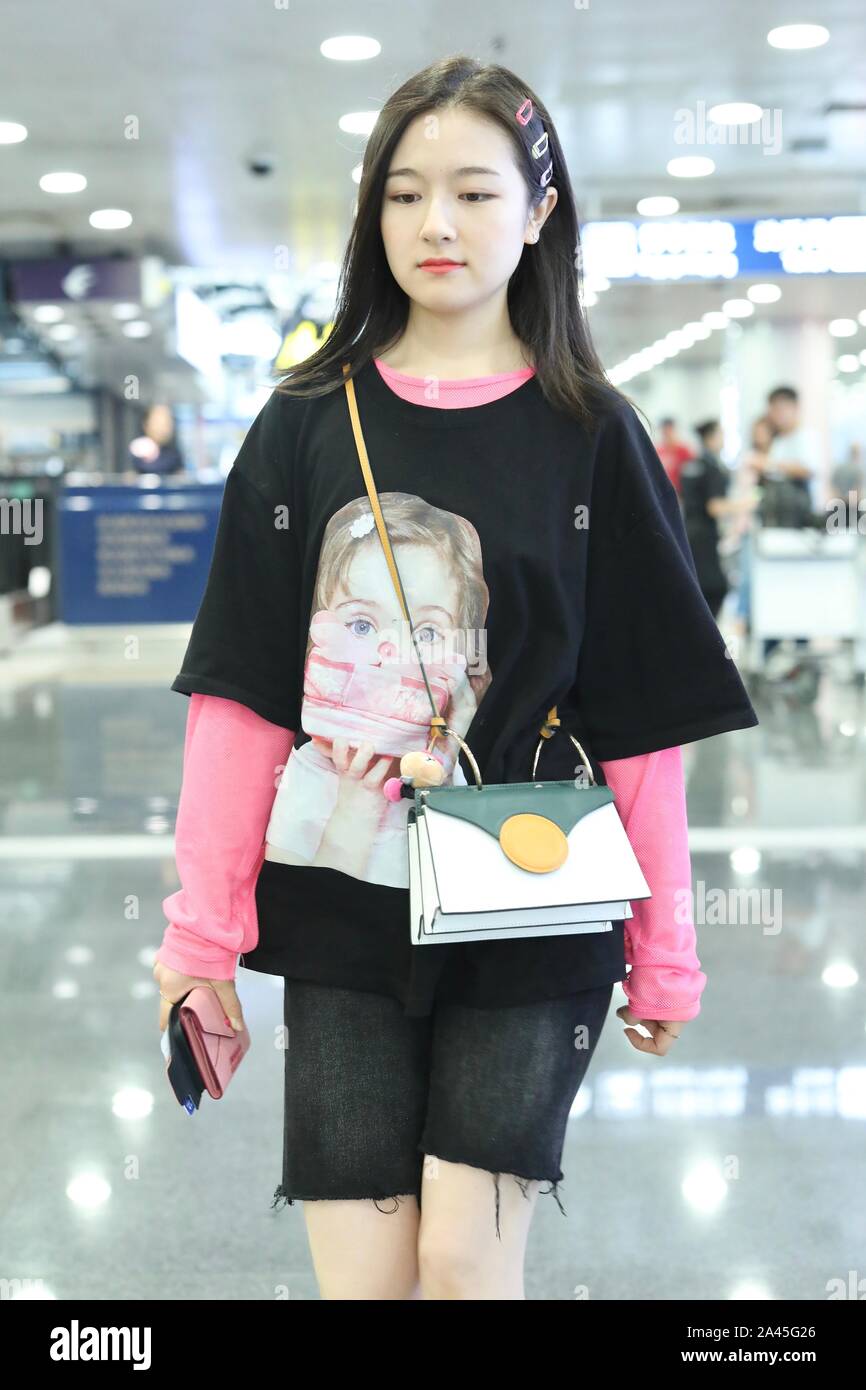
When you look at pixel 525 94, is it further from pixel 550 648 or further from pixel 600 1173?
pixel 600 1173

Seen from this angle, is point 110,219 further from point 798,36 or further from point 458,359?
point 458,359

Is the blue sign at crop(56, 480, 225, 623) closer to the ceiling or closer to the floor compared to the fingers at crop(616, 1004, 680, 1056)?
closer to the ceiling

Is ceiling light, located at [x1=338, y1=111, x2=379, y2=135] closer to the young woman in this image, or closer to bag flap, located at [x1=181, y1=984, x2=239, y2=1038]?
the young woman

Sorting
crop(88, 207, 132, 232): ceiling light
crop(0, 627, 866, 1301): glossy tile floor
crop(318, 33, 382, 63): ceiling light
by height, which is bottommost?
crop(0, 627, 866, 1301): glossy tile floor

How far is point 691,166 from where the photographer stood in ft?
33.9

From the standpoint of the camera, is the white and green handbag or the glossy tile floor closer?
the white and green handbag

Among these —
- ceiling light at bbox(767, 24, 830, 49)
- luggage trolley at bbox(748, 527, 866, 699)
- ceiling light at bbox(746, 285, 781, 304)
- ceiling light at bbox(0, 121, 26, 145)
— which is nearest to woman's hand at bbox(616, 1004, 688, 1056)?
ceiling light at bbox(767, 24, 830, 49)

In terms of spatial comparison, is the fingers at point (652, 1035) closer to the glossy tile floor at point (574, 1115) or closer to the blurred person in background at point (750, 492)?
the glossy tile floor at point (574, 1115)

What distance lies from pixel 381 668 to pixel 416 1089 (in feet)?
1.29

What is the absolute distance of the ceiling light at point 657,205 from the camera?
1143 centimetres

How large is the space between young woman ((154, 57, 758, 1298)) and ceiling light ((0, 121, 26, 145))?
855 centimetres

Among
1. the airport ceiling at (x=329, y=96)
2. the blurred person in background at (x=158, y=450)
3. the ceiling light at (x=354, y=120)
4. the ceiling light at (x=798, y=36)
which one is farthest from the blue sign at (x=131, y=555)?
the ceiling light at (x=798, y=36)

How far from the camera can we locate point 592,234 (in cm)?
852

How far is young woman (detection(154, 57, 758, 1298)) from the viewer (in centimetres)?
→ 130
